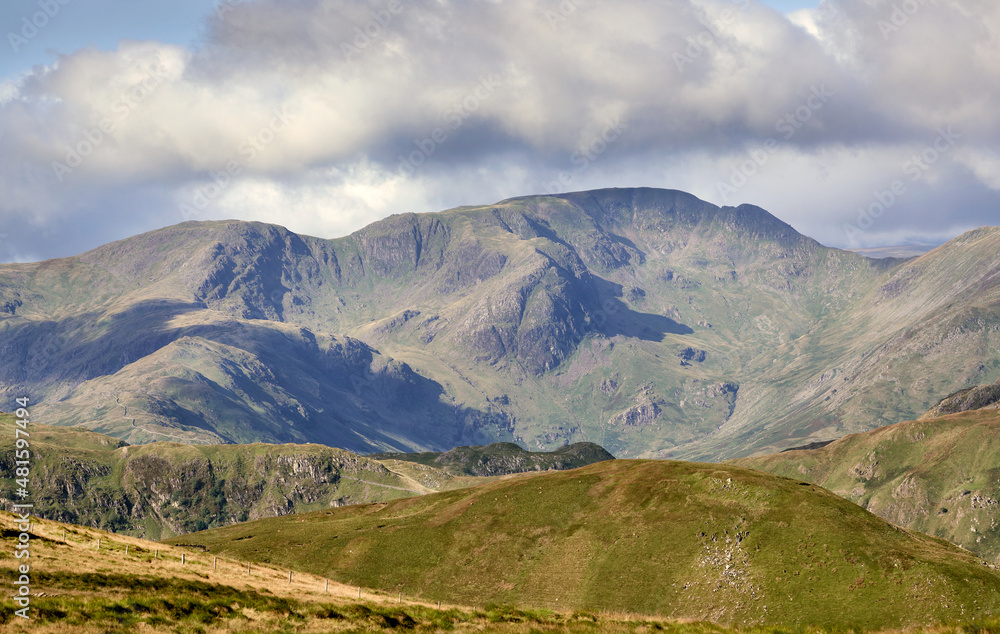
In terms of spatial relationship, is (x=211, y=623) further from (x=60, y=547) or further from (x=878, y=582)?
(x=878, y=582)

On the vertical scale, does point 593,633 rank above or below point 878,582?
above

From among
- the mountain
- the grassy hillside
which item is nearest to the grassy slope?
the mountain

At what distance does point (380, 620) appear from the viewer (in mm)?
49812

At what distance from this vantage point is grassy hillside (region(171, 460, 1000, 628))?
89.8 metres

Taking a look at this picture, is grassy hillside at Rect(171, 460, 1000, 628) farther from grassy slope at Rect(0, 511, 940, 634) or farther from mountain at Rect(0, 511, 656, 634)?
grassy slope at Rect(0, 511, 940, 634)

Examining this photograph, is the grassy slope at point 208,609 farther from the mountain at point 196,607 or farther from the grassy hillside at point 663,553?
the grassy hillside at point 663,553

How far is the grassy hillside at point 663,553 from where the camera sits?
89750mm

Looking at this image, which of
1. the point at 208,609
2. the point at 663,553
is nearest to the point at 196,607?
the point at 208,609

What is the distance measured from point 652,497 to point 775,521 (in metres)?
19.9

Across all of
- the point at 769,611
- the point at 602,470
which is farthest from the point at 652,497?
the point at 769,611

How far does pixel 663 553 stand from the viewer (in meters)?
107

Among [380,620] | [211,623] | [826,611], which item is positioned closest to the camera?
[211,623]

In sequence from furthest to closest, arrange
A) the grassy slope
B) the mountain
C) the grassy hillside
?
the grassy hillside, the mountain, the grassy slope

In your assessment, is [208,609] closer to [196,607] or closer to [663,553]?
[196,607]
